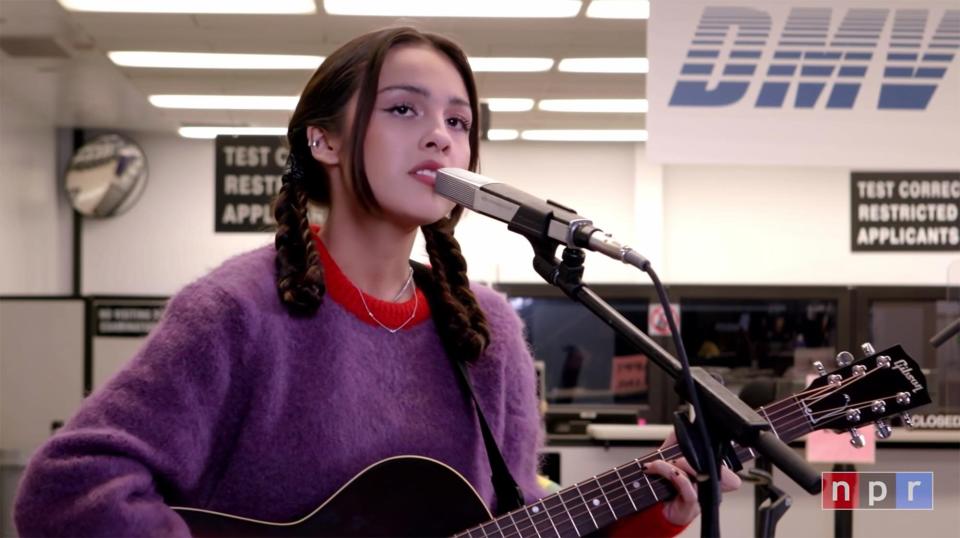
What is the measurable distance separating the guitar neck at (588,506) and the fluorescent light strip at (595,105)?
4.06 m

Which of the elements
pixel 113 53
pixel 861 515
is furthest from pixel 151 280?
pixel 861 515

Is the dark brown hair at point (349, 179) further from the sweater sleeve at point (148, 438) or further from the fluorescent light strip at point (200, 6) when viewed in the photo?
the fluorescent light strip at point (200, 6)

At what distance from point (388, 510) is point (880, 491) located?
5.00 ft

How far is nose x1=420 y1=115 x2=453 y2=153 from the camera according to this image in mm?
1342

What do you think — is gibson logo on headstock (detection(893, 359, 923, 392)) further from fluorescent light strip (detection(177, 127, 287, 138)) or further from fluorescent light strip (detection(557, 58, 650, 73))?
fluorescent light strip (detection(557, 58, 650, 73))

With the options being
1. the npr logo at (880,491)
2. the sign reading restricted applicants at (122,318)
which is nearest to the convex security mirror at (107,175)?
the sign reading restricted applicants at (122,318)

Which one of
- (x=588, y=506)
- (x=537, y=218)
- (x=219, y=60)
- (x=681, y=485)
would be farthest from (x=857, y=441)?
(x=219, y=60)

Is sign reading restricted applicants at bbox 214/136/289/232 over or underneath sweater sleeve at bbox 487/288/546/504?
over

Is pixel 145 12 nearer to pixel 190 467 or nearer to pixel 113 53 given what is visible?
pixel 113 53

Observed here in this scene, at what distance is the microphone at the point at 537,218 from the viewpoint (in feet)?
2.96

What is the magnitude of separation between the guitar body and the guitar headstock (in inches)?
→ 16.9

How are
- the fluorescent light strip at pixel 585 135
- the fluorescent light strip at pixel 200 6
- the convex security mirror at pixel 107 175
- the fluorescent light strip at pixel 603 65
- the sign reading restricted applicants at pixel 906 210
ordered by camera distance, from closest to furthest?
the fluorescent light strip at pixel 200 6 → the sign reading restricted applicants at pixel 906 210 → the fluorescent light strip at pixel 603 65 → the convex security mirror at pixel 107 175 → the fluorescent light strip at pixel 585 135

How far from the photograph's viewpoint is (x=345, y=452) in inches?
52.2

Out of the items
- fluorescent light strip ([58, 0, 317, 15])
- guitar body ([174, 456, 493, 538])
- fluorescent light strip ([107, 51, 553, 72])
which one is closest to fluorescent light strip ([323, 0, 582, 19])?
fluorescent light strip ([58, 0, 317, 15])
